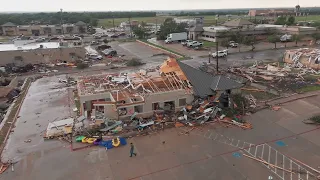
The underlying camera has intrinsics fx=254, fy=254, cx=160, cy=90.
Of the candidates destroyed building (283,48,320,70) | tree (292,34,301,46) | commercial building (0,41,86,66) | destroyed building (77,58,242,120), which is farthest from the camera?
tree (292,34,301,46)

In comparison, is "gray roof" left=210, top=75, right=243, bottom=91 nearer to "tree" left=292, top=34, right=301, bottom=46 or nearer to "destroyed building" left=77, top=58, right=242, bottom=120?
"destroyed building" left=77, top=58, right=242, bottom=120

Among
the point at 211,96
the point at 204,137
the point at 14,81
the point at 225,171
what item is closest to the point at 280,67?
the point at 211,96

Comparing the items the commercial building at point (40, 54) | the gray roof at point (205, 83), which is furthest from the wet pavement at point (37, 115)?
the gray roof at point (205, 83)

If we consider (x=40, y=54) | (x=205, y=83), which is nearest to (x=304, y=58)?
(x=205, y=83)

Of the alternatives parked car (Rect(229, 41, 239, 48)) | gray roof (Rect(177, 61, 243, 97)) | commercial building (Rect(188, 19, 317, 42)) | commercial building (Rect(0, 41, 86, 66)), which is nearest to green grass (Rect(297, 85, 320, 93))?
gray roof (Rect(177, 61, 243, 97))

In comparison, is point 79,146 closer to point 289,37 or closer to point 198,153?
point 198,153

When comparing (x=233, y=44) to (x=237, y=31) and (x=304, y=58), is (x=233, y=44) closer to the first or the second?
(x=237, y=31)

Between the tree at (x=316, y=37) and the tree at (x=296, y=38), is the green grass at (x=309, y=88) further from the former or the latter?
the tree at (x=316, y=37)

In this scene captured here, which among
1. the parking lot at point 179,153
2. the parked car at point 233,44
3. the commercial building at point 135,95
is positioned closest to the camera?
the parking lot at point 179,153
